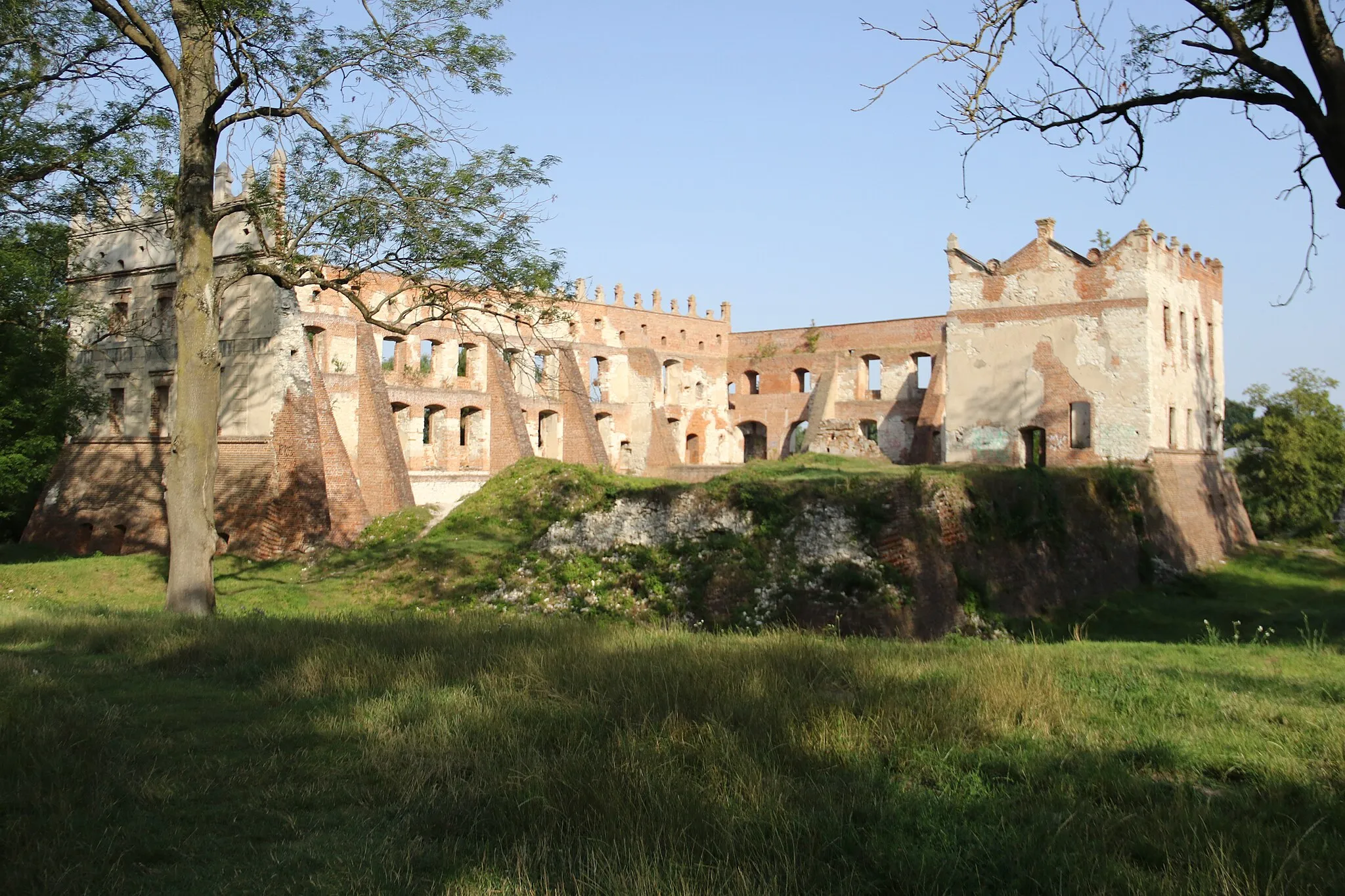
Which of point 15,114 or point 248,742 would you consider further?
point 15,114

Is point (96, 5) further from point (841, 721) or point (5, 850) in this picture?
point (841, 721)

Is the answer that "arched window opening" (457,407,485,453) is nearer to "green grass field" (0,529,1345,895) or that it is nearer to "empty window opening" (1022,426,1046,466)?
"empty window opening" (1022,426,1046,466)

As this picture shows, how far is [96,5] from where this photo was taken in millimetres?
9875

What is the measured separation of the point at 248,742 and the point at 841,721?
2.77m

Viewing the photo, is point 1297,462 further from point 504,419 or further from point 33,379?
point 33,379

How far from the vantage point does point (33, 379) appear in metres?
18.0

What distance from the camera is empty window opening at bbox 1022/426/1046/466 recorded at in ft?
77.0

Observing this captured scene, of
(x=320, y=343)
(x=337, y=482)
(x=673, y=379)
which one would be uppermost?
(x=673, y=379)

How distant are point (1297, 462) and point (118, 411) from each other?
104 feet

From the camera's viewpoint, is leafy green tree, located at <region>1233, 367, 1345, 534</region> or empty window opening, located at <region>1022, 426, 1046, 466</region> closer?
empty window opening, located at <region>1022, 426, 1046, 466</region>

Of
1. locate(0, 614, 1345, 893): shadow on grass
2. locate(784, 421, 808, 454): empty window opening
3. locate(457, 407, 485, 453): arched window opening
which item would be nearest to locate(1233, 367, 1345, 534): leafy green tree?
locate(784, 421, 808, 454): empty window opening

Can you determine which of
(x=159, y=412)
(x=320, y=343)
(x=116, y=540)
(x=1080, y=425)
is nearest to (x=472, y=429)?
(x=320, y=343)

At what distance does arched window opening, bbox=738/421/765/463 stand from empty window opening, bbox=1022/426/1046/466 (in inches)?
598

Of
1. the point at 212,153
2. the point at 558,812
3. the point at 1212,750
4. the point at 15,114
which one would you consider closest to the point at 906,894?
the point at 558,812
